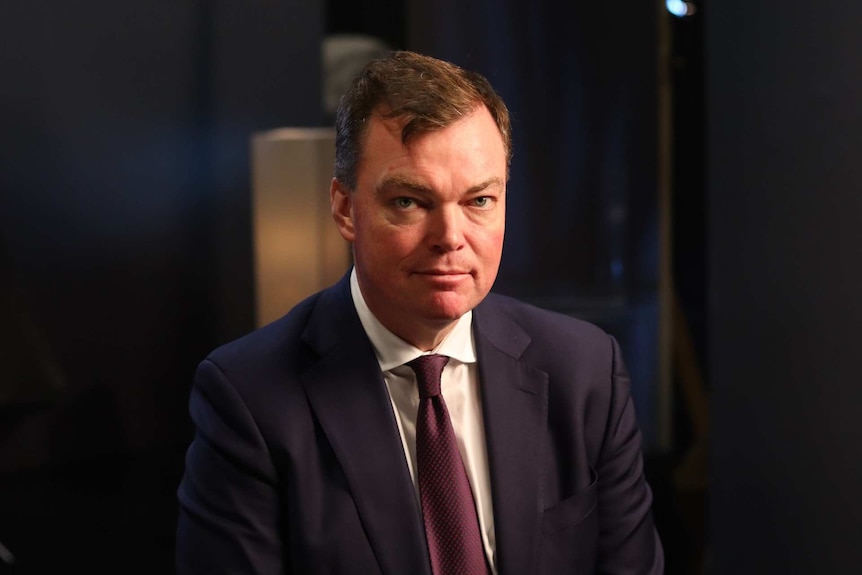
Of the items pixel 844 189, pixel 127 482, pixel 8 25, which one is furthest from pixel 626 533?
pixel 8 25

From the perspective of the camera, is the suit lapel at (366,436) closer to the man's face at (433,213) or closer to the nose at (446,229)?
the man's face at (433,213)

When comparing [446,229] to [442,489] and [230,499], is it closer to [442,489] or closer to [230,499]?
[442,489]

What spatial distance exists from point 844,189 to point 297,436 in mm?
1238

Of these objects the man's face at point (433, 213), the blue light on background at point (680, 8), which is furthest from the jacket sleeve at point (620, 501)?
the blue light on background at point (680, 8)

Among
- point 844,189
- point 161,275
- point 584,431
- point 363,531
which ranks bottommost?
point 363,531

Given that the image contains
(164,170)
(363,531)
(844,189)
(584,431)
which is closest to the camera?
(363,531)

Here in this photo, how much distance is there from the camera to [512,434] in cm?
160

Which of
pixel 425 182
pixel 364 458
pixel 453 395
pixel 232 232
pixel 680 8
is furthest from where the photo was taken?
pixel 680 8

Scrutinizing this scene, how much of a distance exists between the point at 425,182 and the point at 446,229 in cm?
7

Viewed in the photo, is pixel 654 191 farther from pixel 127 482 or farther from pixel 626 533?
pixel 127 482

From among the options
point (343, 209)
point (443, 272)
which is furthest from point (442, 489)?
point (343, 209)

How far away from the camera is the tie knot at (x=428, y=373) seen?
1.55 meters

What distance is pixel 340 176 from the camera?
1535 millimetres

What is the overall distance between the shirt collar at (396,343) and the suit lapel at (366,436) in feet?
0.05
